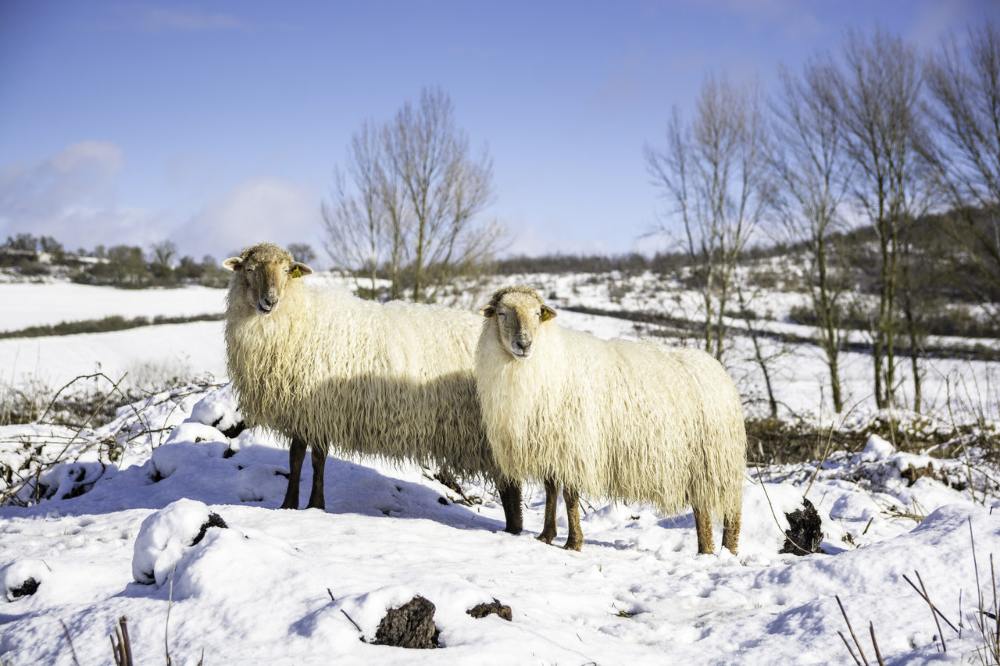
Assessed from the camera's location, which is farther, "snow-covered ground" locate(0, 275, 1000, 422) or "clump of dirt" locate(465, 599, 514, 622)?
"snow-covered ground" locate(0, 275, 1000, 422)

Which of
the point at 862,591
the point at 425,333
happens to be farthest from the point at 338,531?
the point at 862,591

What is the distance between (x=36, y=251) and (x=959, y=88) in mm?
57802

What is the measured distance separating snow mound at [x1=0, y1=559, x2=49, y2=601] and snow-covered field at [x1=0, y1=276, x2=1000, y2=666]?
11 millimetres

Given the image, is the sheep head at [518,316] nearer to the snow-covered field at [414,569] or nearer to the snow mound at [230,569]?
the snow-covered field at [414,569]

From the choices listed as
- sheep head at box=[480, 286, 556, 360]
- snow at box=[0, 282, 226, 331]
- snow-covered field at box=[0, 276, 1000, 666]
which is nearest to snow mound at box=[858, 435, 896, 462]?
snow-covered field at box=[0, 276, 1000, 666]

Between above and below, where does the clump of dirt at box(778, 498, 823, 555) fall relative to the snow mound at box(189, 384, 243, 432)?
below

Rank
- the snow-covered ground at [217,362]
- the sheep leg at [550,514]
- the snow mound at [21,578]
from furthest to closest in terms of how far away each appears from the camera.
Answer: the snow-covered ground at [217,362], the sheep leg at [550,514], the snow mound at [21,578]

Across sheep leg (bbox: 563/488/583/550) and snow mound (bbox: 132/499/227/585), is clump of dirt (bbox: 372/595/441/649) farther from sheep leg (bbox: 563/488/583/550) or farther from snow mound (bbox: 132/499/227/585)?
sheep leg (bbox: 563/488/583/550)

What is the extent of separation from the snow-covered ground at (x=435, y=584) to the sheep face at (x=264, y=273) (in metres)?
1.79

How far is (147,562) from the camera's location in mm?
3139

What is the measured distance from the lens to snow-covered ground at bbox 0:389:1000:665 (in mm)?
2623

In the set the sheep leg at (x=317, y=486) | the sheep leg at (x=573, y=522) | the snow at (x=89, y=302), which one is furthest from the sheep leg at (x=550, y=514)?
the snow at (x=89, y=302)

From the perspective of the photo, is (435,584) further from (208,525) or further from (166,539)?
(166,539)

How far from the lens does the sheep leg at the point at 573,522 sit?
5.40 meters
